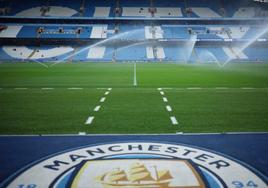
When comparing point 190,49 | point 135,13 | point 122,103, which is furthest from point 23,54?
point 122,103

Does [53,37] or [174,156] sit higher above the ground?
[53,37]

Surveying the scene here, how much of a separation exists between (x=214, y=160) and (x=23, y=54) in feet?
162

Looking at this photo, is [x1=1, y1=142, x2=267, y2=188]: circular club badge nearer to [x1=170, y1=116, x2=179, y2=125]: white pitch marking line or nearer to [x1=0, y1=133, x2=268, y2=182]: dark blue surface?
[x1=0, y1=133, x2=268, y2=182]: dark blue surface

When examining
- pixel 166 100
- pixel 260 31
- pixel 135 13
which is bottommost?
pixel 166 100

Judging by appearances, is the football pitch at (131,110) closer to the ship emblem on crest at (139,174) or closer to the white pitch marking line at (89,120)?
the white pitch marking line at (89,120)

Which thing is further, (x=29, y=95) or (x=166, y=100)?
(x=29, y=95)

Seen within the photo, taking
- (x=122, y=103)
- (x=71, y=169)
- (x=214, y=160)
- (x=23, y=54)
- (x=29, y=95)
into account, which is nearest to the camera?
(x=71, y=169)

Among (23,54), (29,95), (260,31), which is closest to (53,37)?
(23,54)

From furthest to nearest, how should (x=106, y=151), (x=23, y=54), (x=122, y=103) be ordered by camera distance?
(x=23, y=54) → (x=122, y=103) → (x=106, y=151)

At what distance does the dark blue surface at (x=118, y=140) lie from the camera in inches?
205

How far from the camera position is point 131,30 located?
5734cm

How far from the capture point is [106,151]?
18.6 feet

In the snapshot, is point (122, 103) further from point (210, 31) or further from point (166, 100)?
point (210, 31)

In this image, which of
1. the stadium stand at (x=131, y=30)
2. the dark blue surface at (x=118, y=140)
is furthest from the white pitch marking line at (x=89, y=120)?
the stadium stand at (x=131, y=30)
